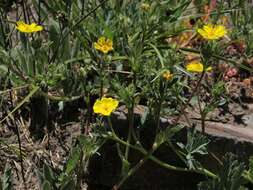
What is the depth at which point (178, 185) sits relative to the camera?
260 cm

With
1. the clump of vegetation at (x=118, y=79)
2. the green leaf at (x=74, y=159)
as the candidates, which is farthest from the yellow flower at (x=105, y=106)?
the green leaf at (x=74, y=159)

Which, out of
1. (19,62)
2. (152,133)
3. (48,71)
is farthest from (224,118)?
(19,62)

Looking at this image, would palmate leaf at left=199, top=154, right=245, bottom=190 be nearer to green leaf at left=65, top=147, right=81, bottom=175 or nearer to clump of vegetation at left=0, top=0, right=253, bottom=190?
clump of vegetation at left=0, top=0, right=253, bottom=190

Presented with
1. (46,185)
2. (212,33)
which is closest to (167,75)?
(212,33)

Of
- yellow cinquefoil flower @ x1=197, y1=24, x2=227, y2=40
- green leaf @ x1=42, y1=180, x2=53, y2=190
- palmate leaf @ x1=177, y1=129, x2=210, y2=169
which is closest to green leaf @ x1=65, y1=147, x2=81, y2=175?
green leaf @ x1=42, y1=180, x2=53, y2=190

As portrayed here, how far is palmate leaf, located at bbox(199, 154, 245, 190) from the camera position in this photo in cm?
221

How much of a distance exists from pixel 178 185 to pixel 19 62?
94cm

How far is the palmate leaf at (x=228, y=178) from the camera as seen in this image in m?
2.21

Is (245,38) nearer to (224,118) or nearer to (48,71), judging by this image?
(224,118)

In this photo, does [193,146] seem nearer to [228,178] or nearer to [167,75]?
[228,178]

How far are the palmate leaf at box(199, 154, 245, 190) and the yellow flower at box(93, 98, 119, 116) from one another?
45 centimetres

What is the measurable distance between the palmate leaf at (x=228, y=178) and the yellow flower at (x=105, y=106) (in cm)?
45

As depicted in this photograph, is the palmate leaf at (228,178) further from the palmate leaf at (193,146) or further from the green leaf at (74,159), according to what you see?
the green leaf at (74,159)

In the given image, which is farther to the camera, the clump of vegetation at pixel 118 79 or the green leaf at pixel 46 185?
the clump of vegetation at pixel 118 79
